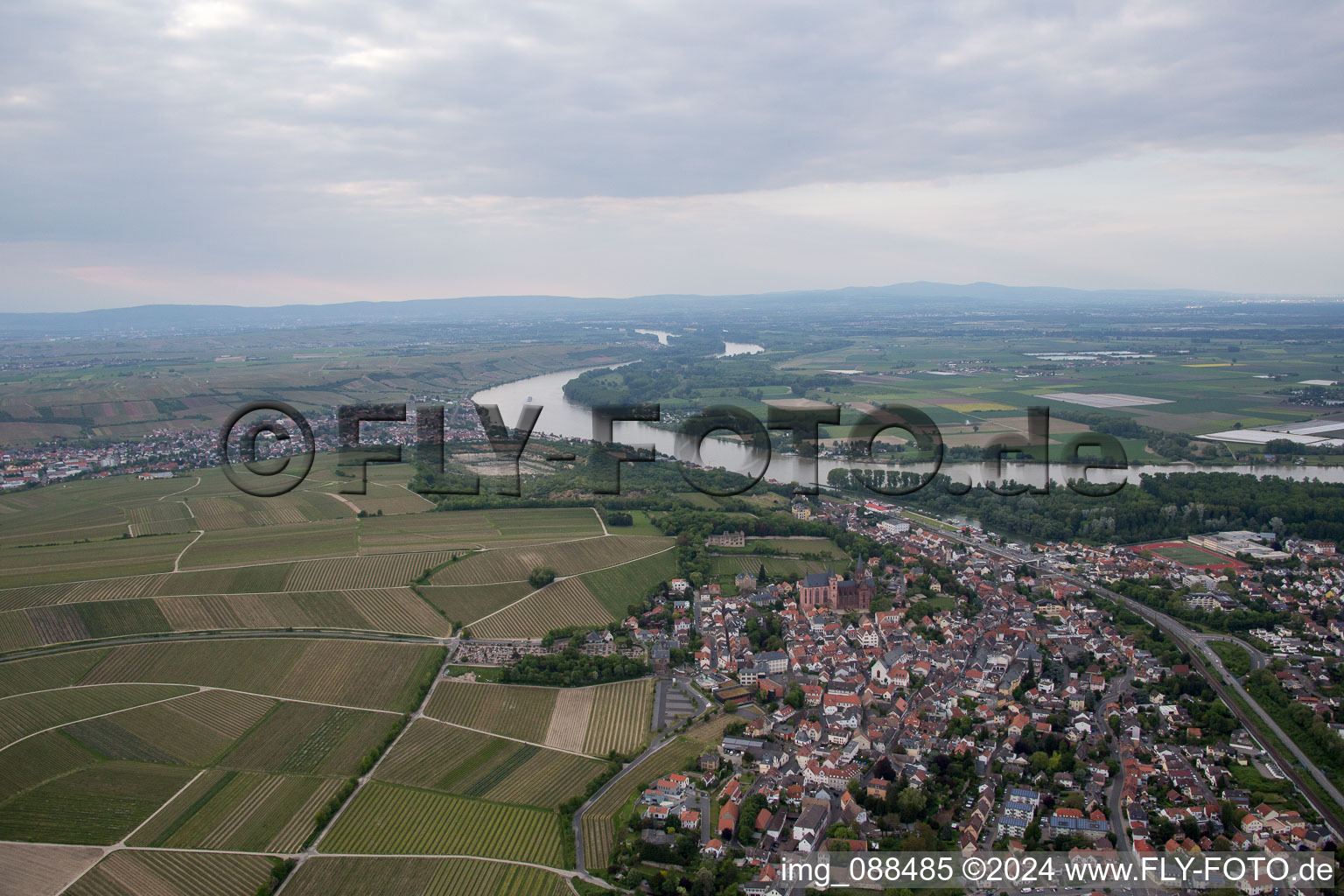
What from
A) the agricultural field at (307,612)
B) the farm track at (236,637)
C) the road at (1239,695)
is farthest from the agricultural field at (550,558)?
the road at (1239,695)

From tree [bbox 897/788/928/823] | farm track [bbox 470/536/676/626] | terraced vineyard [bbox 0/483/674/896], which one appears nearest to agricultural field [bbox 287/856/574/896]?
terraced vineyard [bbox 0/483/674/896]

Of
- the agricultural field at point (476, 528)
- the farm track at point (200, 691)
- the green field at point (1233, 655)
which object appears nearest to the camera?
the farm track at point (200, 691)

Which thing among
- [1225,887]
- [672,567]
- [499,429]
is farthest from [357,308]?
[1225,887]

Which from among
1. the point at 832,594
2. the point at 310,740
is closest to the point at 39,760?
the point at 310,740

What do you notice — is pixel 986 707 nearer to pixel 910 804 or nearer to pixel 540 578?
pixel 910 804

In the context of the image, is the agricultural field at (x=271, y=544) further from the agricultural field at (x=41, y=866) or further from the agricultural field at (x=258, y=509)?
the agricultural field at (x=41, y=866)

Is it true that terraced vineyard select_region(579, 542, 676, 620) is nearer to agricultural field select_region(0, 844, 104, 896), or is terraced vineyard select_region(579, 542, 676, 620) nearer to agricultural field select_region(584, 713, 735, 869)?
agricultural field select_region(584, 713, 735, 869)

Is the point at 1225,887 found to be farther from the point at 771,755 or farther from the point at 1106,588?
the point at 1106,588
